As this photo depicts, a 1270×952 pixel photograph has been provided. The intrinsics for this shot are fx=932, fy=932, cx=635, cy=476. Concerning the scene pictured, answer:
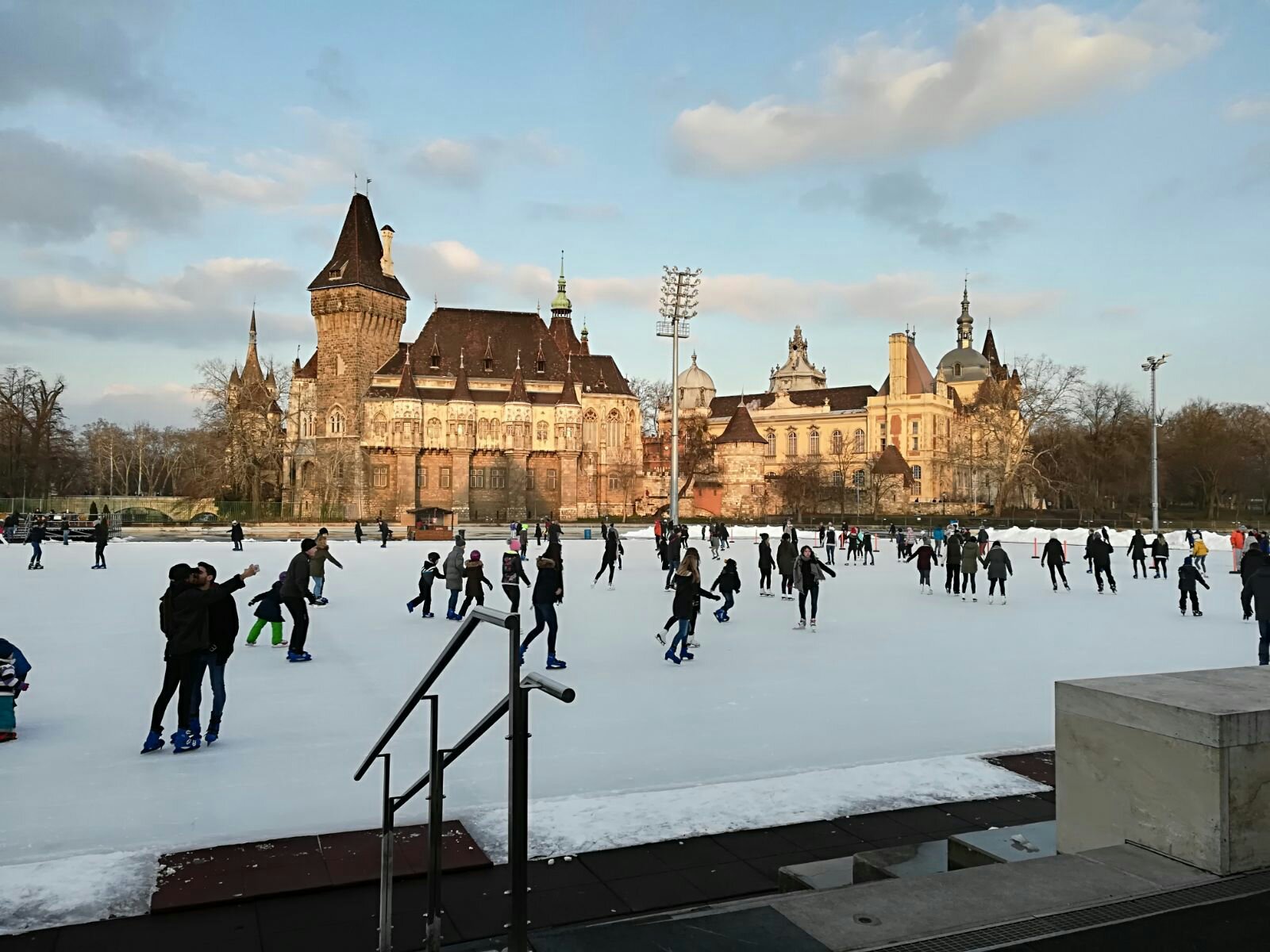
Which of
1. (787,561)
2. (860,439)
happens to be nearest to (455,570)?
(787,561)

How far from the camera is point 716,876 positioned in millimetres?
4484

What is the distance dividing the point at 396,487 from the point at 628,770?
214 feet

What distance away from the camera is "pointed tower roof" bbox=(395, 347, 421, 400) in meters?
69.2

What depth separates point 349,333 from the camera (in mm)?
69938

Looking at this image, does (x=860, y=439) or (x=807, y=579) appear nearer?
(x=807, y=579)

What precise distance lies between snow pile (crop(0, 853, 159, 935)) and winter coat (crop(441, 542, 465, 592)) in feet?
31.2

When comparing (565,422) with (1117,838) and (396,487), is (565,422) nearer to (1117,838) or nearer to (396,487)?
(396,487)

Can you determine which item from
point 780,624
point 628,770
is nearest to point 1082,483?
point 780,624

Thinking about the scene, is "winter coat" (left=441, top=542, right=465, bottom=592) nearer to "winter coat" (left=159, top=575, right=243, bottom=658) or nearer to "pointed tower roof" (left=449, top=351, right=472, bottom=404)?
"winter coat" (left=159, top=575, right=243, bottom=658)

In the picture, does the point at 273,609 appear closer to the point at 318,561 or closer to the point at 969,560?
the point at 318,561

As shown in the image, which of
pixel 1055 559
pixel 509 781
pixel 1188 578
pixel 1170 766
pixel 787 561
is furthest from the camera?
pixel 1055 559

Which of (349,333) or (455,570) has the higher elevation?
(349,333)

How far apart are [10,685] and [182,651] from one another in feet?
4.97

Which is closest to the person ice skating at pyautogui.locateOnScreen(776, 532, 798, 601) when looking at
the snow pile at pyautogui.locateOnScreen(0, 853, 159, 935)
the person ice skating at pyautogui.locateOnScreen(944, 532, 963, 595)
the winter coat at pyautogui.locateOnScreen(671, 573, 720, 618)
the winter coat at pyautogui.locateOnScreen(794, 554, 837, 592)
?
the winter coat at pyautogui.locateOnScreen(794, 554, 837, 592)
